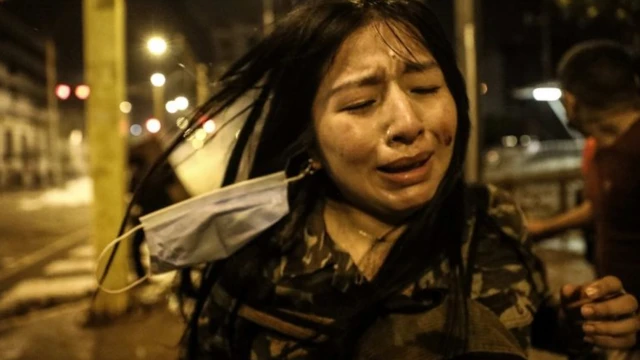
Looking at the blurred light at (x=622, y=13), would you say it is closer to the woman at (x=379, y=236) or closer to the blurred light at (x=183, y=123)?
the woman at (x=379, y=236)

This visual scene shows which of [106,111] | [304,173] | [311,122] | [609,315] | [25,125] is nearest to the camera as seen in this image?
[609,315]

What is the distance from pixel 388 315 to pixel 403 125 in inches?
18.1

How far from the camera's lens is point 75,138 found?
48188mm

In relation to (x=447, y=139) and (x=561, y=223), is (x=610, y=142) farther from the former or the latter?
(x=447, y=139)

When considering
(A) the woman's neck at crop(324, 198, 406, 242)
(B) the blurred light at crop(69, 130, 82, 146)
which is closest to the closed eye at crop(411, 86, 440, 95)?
(A) the woman's neck at crop(324, 198, 406, 242)

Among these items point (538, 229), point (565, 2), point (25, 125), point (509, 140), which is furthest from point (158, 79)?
point (25, 125)

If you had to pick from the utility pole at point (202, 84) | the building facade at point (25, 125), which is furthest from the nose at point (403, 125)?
the building facade at point (25, 125)

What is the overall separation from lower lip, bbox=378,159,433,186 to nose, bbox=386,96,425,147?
0.07m

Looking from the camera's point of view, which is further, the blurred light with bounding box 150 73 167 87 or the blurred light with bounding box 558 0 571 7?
the blurred light with bounding box 558 0 571 7

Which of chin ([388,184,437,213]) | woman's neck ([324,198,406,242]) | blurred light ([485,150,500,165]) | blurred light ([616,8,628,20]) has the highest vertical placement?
blurred light ([616,8,628,20])

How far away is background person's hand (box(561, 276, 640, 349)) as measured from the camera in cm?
154

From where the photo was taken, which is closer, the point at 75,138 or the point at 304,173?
the point at 304,173

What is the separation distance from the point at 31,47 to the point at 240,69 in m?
37.6

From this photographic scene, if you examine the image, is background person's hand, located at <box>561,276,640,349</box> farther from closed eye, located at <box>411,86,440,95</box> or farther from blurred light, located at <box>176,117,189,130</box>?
blurred light, located at <box>176,117,189,130</box>
